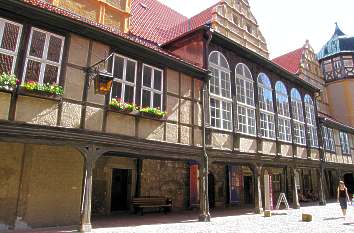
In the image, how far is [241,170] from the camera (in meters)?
17.7

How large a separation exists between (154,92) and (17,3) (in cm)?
452

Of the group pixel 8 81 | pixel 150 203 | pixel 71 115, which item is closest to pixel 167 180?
pixel 150 203

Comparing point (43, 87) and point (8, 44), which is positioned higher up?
point (8, 44)

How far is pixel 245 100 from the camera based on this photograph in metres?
13.9

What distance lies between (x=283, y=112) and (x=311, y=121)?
369 centimetres

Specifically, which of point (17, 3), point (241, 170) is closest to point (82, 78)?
point (17, 3)

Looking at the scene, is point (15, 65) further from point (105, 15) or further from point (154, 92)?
point (105, 15)

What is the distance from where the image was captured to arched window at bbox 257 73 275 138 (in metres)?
14.6

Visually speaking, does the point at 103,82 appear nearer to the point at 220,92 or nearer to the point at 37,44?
the point at 37,44

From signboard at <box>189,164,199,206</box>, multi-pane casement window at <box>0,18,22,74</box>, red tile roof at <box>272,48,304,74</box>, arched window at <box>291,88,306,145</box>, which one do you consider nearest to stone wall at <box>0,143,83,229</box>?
multi-pane casement window at <box>0,18,22,74</box>

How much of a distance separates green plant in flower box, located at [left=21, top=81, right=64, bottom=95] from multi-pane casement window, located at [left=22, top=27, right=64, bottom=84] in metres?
0.26

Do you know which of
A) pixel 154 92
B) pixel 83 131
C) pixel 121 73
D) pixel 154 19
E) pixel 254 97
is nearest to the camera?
pixel 83 131

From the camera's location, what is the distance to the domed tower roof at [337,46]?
2950cm

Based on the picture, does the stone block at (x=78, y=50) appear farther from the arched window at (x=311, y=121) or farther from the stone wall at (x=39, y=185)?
the arched window at (x=311, y=121)
